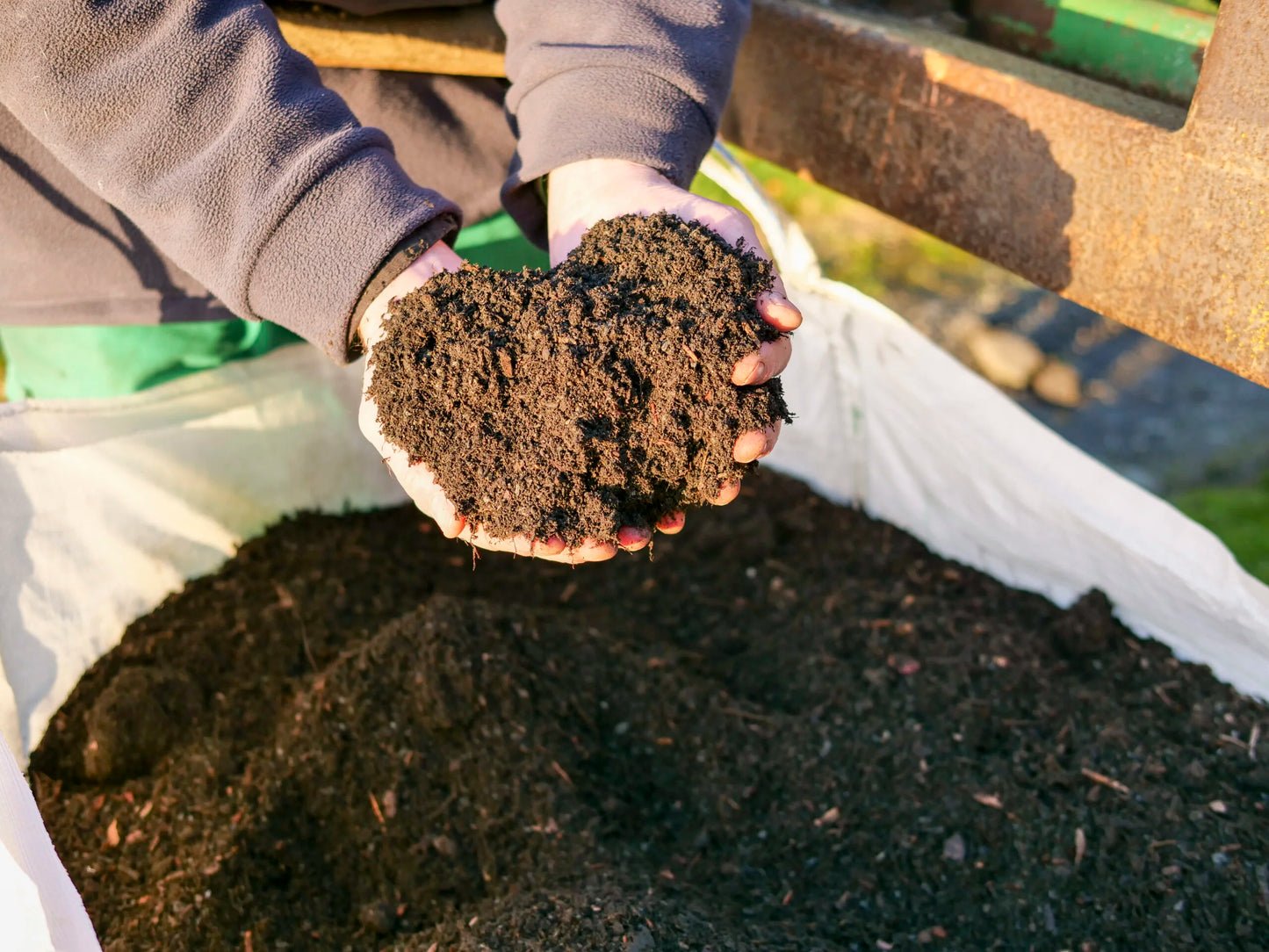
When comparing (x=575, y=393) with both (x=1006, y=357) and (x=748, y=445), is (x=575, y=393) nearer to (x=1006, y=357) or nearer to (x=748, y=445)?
(x=748, y=445)

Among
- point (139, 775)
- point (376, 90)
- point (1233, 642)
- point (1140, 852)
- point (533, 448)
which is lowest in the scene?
point (139, 775)

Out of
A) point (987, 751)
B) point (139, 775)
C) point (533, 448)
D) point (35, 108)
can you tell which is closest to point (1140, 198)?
point (987, 751)

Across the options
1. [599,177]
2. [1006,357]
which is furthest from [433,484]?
[1006,357]

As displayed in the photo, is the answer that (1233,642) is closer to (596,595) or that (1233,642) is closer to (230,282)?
(596,595)

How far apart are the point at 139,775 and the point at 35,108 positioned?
0.95 meters

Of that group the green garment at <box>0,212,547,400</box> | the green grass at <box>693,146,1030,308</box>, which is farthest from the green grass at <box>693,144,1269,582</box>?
the green garment at <box>0,212,547,400</box>

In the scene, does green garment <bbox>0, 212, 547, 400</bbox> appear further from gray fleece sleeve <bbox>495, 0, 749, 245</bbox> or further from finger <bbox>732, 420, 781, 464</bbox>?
finger <bbox>732, 420, 781, 464</bbox>

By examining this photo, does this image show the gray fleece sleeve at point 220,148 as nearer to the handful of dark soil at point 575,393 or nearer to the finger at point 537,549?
the handful of dark soil at point 575,393

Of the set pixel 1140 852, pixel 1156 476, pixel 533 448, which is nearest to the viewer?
pixel 533 448

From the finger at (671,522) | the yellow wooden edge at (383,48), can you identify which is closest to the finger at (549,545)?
the finger at (671,522)

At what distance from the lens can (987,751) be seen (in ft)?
5.12

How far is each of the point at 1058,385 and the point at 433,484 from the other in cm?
246

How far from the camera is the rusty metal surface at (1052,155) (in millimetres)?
1329

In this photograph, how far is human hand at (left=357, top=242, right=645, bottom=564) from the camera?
43.6 inches
